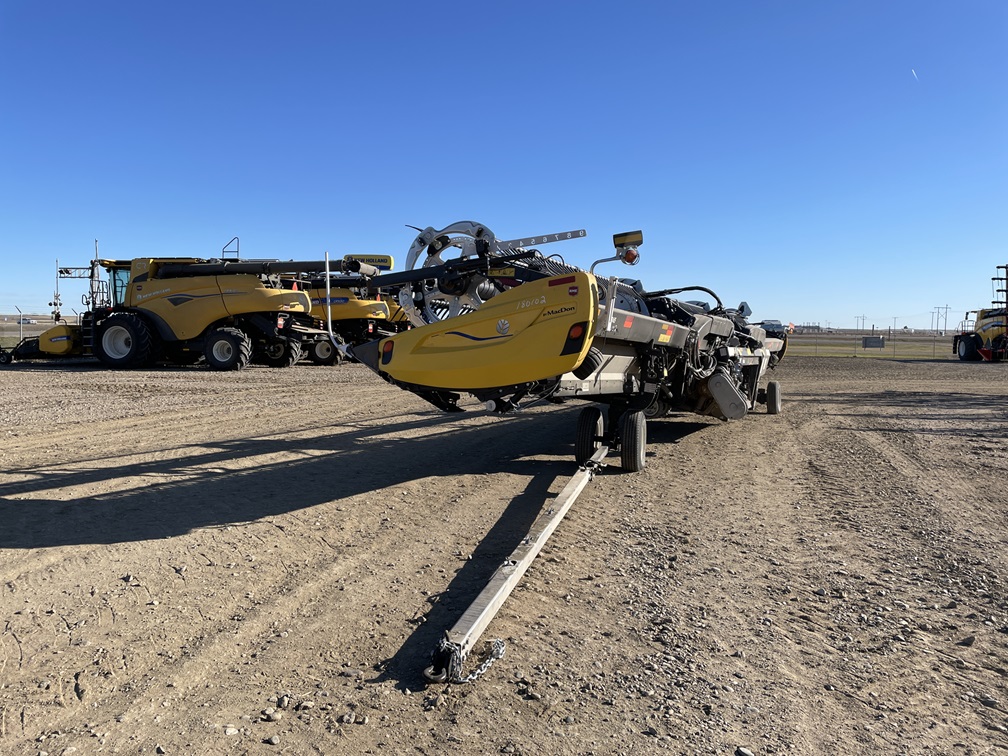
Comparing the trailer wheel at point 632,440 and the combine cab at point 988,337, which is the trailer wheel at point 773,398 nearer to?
the trailer wheel at point 632,440

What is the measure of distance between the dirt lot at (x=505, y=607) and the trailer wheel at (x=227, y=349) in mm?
9979

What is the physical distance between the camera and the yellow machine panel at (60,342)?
1912cm

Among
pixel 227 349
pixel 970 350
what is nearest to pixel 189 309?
pixel 227 349

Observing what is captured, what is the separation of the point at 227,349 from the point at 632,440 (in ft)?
45.6

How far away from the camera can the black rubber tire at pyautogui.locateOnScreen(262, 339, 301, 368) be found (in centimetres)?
1969

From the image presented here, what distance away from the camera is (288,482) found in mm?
6027

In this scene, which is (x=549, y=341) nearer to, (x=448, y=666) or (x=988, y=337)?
(x=448, y=666)

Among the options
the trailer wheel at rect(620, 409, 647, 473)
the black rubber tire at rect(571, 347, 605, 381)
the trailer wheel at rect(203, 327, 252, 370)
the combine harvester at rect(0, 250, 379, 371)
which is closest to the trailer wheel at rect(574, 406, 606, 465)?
the trailer wheel at rect(620, 409, 647, 473)

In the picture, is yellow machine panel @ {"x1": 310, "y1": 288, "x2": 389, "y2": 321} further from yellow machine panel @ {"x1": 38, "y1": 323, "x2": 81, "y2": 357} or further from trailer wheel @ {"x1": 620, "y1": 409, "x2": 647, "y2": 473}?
trailer wheel @ {"x1": 620, "y1": 409, "x2": 647, "y2": 473}

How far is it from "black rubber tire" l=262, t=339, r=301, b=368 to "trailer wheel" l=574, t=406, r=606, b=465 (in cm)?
1446

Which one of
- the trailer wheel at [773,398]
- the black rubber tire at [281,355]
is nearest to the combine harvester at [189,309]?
the black rubber tire at [281,355]

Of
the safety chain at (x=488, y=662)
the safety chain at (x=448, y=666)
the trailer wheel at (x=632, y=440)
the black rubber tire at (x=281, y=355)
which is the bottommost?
the safety chain at (x=488, y=662)

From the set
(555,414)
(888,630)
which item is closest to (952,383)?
(555,414)

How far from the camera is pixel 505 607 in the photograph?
3.42 meters
